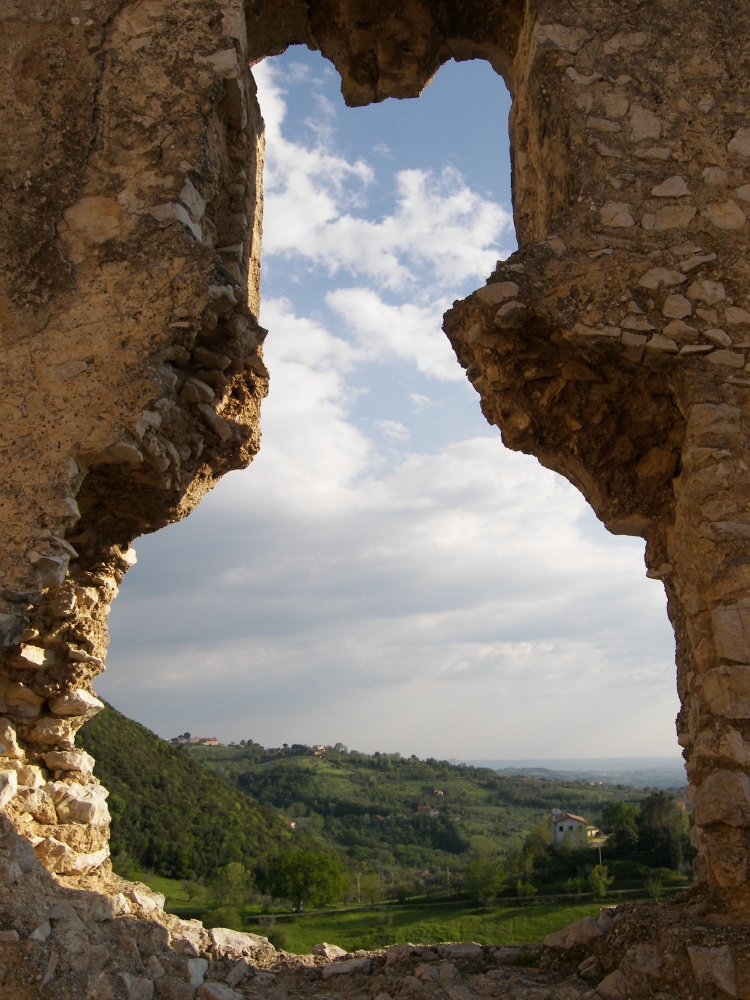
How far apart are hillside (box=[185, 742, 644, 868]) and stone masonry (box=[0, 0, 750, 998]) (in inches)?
610

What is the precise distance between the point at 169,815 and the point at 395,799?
1658cm

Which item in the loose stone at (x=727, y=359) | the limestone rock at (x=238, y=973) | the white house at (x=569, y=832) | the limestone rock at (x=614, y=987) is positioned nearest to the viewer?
the limestone rock at (x=614, y=987)

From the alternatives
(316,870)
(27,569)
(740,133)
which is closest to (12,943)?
(27,569)

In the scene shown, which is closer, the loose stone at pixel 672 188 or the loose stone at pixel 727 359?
the loose stone at pixel 727 359

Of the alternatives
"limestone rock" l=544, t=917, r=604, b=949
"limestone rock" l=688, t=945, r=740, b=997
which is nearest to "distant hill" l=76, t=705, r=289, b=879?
"limestone rock" l=544, t=917, r=604, b=949

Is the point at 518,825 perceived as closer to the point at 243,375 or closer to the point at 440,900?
the point at 440,900

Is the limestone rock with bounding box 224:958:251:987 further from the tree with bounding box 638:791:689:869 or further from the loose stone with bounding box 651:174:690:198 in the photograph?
the tree with bounding box 638:791:689:869

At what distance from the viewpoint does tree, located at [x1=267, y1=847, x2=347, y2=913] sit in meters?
8.98

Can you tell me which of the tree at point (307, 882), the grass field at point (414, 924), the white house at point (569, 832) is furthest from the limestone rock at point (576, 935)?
the white house at point (569, 832)

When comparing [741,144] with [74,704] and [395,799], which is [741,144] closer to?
[74,704]

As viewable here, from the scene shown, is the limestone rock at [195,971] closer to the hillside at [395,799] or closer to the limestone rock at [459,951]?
the limestone rock at [459,951]

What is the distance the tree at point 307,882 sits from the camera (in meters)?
8.98

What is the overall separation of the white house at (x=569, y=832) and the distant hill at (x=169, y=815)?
15.6 ft

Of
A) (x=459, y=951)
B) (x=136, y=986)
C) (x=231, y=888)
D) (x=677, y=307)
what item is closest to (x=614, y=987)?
(x=459, y=951)
